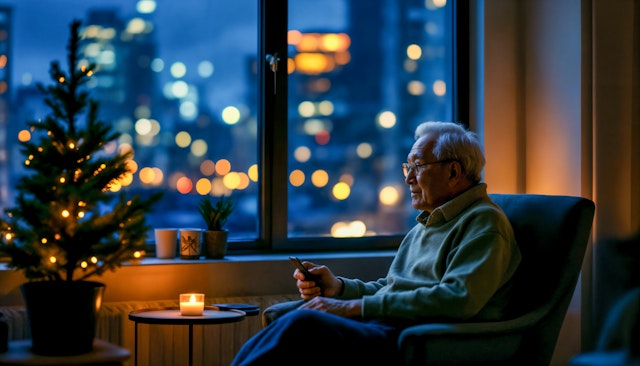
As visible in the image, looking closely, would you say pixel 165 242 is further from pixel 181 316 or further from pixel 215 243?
pixel 181 316

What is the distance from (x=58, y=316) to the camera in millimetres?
2217

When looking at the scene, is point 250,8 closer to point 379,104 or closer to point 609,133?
point 379,104

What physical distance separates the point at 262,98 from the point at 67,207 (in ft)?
5.28

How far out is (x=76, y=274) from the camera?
323 centimetres

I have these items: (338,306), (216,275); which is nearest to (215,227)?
(216,275)

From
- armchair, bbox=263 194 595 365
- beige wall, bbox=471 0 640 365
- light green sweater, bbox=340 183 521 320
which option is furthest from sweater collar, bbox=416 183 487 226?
beige wall, bbox=471 0 640 365

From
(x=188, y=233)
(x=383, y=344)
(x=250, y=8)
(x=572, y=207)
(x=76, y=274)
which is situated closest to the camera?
(x=383, y=344)

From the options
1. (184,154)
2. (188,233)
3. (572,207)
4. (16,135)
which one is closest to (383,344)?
(572,207)

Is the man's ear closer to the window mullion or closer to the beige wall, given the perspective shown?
the beige wall

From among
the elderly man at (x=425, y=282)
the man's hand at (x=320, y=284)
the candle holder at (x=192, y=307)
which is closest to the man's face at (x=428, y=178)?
the elderly man at (x=425, y=282)

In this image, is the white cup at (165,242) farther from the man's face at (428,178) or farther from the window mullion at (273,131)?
the man's face at (428,178)

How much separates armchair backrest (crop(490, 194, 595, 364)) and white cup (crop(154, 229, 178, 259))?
4.65ft

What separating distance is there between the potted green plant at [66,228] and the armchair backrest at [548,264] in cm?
124

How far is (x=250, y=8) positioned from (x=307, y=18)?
27 cm
